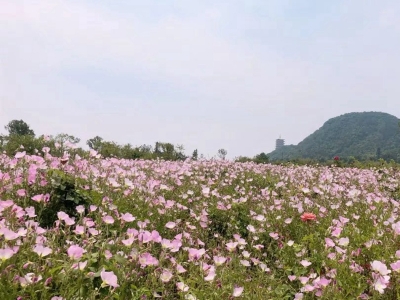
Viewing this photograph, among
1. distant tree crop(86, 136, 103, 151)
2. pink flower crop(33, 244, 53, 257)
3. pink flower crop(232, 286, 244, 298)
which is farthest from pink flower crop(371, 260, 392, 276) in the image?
distant tree crop(86, 136, 103, 151)

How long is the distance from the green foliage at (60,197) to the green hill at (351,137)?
112 m

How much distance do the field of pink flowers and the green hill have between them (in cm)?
11000

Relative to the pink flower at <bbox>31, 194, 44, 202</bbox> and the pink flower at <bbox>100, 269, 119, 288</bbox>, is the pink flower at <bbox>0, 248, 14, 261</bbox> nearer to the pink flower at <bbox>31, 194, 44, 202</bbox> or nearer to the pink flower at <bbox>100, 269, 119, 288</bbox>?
the pink flower at <bbox>100, 269, 119, 288</bbox>

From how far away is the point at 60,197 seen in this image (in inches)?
146

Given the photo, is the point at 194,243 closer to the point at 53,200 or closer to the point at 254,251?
the point at 254,251

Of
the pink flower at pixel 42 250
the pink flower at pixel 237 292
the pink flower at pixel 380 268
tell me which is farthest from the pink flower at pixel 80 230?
the pink flower at pixel 380 268

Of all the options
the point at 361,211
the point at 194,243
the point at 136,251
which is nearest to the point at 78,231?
the point at 136,251

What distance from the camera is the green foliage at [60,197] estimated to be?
3.68m

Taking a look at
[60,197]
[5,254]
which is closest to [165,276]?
[5,254]

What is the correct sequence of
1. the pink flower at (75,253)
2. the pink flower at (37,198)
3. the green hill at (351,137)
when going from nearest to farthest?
the pink flower at (75,253) < the pink flower at (37,198) < the green hill at (351,137)

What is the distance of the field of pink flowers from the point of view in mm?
2146

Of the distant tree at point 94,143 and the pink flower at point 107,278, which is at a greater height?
the distant tree at point 94,143

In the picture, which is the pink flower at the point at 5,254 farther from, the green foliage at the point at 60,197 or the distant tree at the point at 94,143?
the distant tree at the point at 94,143

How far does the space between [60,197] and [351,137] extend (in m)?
146
